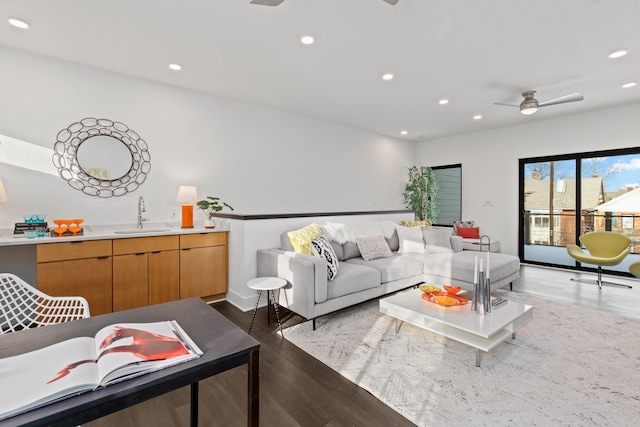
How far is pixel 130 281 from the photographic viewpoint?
121 inches

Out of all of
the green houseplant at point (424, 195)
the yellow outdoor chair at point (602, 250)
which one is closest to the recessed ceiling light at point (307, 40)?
the yellow outdoor chair at point (602, 250)

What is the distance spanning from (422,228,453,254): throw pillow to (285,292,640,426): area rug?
4.91ft

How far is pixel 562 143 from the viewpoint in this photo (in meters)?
5.31

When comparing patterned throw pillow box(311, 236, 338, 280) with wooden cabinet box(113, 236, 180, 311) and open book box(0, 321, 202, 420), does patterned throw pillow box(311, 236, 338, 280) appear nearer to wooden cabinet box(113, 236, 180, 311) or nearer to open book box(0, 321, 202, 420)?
wooden cabinet box(113, 236, 180, 311)

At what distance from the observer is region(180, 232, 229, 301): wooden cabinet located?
11.3 ft

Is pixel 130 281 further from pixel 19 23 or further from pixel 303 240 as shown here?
pixel 19 23

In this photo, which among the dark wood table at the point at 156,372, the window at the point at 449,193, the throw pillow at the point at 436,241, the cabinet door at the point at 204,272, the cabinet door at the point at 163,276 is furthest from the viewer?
the window at the point at 449,193

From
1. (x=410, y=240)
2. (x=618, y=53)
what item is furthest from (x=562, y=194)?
(x=410, y=240)

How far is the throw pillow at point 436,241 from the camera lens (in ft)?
14.7

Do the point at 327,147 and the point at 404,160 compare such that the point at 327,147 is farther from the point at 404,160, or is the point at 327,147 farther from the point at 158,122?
the point at 158,122

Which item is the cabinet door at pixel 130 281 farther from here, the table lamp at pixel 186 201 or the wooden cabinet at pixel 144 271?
the table lamp at pixel 186 201

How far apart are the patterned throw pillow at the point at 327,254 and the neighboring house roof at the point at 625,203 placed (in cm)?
490

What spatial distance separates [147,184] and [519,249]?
254 inches

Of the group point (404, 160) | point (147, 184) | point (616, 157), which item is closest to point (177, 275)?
point (147, 184)
